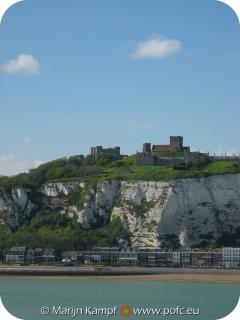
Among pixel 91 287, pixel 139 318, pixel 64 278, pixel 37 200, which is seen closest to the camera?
pixel 139 318

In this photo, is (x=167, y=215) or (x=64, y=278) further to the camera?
(x=167, y=215)

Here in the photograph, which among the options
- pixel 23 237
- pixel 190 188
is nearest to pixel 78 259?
pixel 23 237

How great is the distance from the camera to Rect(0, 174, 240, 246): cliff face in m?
58.5

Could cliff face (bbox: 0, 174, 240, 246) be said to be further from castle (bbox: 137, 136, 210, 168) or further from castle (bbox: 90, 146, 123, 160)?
castle (bbox: 90, 146, 123, 160)

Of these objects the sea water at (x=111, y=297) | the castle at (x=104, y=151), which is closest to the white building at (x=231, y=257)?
the sea water at (x=111, y=297)

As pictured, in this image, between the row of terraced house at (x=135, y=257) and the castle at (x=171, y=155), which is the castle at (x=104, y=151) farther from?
the row of terraced house at (x=135, y=257)

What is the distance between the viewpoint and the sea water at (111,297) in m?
22.3

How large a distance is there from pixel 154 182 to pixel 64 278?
15550 millimetres

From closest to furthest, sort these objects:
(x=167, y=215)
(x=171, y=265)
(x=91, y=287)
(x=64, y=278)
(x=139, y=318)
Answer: (x=139, y=318)
(x=91, y=287)
(x=64, y=278)
(x=171, y=265)
(x=167, y=215)

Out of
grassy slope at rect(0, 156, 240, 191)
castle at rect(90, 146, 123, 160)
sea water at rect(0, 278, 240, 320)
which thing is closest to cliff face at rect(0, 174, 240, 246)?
grassy slope at rect(0, 156, 240, 191)

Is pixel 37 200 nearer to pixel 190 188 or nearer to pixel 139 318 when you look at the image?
pixel 190 188

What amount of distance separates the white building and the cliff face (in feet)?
10.6

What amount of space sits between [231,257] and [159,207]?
622 centimetres

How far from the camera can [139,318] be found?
65.0ft
